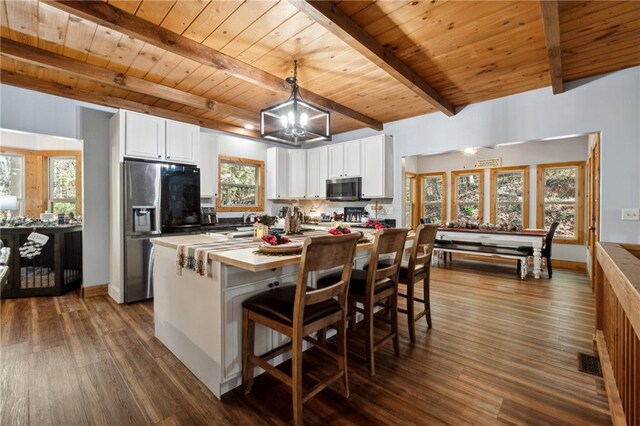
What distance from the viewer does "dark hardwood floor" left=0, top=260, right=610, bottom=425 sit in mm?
1626

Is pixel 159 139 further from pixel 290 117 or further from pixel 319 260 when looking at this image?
pixel 319 260

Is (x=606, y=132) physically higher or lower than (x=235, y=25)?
lower

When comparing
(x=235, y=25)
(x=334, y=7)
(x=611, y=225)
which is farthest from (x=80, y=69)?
(x=611, y=225)

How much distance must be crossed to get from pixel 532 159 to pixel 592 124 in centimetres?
320

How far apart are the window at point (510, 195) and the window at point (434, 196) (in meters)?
1.11

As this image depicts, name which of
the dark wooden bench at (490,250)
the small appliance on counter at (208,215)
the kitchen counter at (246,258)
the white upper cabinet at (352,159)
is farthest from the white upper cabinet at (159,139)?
the dark wooden bench at (490,250)

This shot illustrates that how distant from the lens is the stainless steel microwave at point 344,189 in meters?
5.05

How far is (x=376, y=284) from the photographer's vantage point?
2148 mm

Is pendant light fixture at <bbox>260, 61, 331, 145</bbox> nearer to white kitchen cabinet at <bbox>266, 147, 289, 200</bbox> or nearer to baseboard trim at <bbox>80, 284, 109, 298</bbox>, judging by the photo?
white kitchen cabinet at <bbox>266, 147, 289, 200</bbox>

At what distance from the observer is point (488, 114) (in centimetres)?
397

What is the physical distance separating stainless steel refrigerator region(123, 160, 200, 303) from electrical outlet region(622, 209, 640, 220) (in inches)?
196

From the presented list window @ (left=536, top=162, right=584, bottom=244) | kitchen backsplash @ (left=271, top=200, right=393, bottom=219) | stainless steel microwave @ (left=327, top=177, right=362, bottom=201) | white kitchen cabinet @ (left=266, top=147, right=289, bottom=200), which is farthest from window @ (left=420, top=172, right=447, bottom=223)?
white kitchen cabinet @ (left=266, top=147, right=289, bottom=200)

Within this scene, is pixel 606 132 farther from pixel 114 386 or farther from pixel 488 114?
pixel 114 386

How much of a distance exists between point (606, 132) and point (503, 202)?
141 inches
